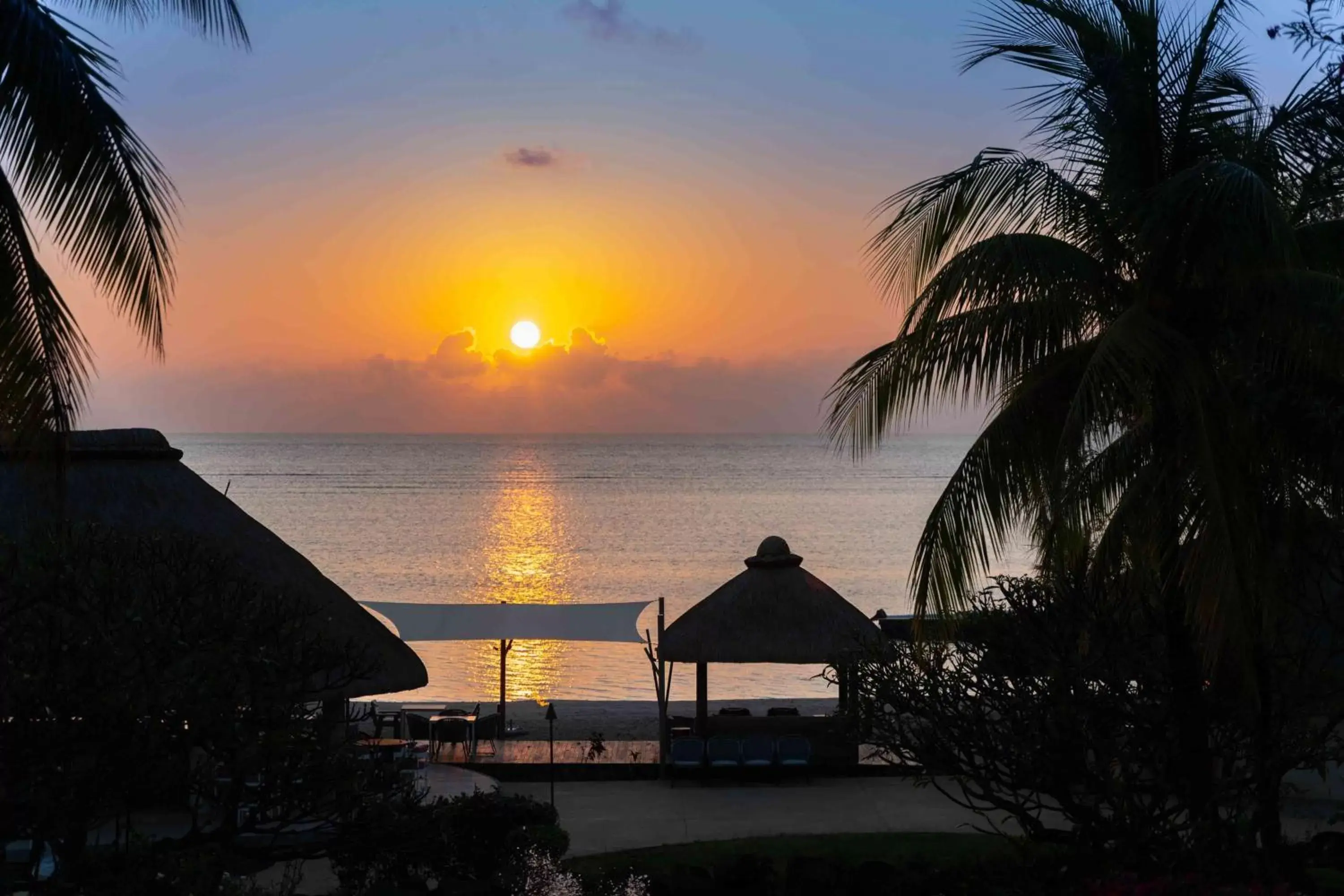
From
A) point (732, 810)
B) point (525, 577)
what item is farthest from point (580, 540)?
point (732, 810)

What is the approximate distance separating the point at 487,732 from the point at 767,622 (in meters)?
3.93

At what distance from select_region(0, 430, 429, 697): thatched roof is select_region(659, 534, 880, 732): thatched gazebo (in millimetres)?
4233

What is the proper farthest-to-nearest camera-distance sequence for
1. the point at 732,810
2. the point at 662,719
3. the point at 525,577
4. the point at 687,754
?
1. the point at 525,577
2. the point at 662,719
3. the point at 687,754
4. the point at 732,810

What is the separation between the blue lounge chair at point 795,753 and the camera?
15227 mm

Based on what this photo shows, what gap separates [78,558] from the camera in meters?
7.56

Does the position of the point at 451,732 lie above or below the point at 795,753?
above

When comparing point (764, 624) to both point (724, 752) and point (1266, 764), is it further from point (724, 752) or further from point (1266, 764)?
point (1266, 764)

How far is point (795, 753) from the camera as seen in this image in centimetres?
1529

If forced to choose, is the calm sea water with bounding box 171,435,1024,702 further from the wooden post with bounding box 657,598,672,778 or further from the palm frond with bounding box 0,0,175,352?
the palm frond with bounding box 0,0,175,352

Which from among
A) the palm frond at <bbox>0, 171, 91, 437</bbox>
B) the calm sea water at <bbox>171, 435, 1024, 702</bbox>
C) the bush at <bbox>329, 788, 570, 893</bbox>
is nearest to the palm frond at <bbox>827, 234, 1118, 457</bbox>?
the bush at <bbox>329, 788, 570, 893</bbox>

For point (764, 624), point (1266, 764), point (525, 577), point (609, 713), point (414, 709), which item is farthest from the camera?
point (525, 577)

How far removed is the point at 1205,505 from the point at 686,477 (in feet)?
410

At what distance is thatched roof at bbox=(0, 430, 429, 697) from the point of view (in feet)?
41.0

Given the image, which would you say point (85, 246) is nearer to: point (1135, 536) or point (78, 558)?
point (78, 558)
